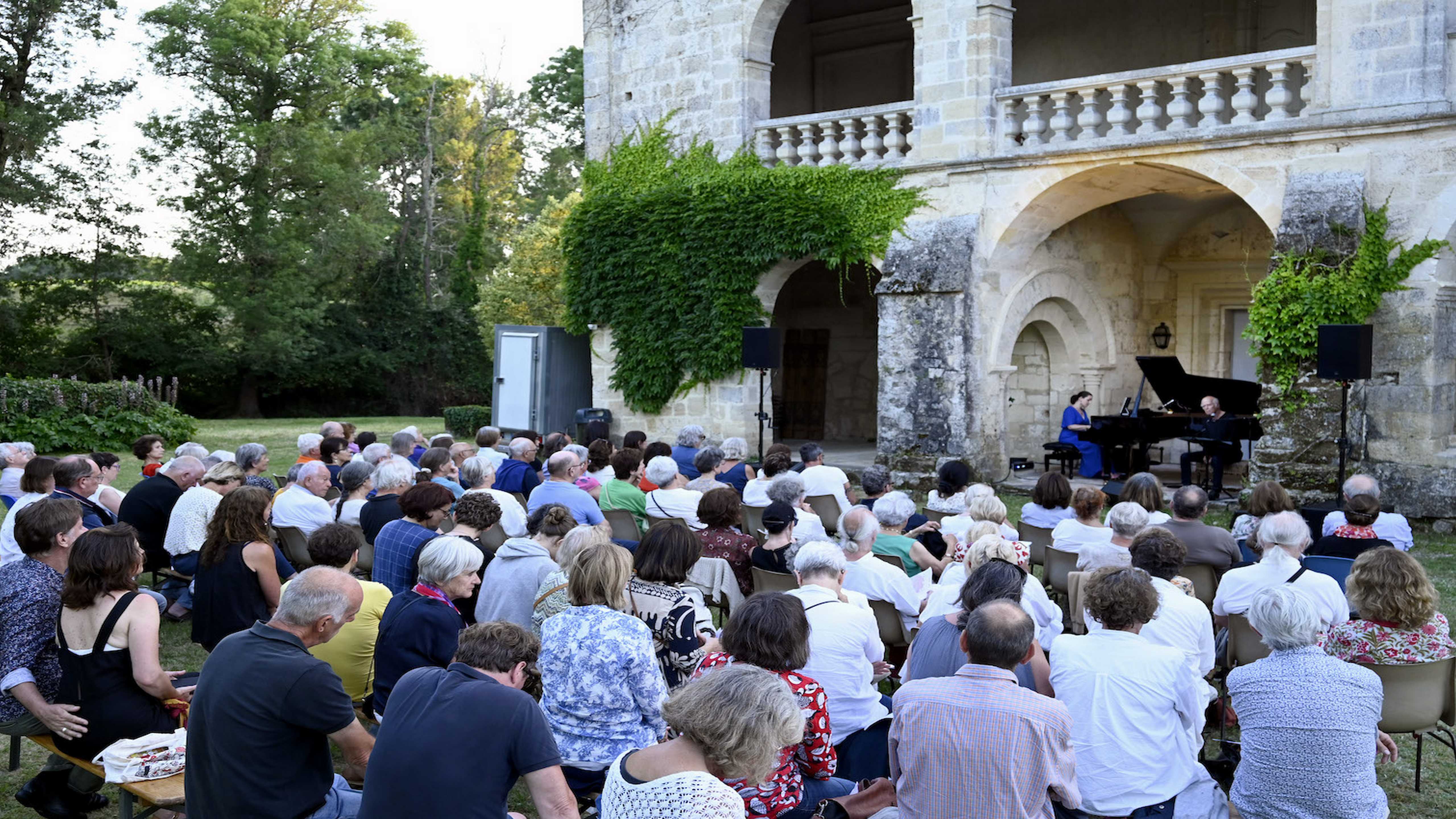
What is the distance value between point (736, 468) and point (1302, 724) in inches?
206

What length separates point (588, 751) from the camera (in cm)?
357

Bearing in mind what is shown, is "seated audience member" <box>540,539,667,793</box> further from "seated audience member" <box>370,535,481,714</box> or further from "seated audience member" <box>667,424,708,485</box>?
"seated audience member" <box>667,424,708,485</box>

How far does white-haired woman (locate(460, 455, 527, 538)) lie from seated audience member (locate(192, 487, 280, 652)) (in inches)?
62.1

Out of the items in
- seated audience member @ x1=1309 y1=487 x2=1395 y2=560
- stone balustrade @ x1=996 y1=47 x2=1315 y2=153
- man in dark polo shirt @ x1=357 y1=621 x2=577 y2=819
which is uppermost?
stone balustrade @ x1=996 y1=47 x2=1315 y2=153

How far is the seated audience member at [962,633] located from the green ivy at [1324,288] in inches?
282

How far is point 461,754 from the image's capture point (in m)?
2.75

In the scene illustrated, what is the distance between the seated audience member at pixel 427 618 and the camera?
153 inches

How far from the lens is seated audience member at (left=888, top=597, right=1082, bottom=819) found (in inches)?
112

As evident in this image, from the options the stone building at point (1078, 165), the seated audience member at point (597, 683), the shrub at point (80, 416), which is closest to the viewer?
the seated audience member at point (597, 683)

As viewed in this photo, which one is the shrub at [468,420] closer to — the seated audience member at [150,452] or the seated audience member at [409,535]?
the seated audience member at [150,452]

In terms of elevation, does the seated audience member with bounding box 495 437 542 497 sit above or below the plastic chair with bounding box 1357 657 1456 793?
above

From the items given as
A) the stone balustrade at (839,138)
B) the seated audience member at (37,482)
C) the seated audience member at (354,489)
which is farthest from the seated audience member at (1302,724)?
the stone balustrade at (839,138)

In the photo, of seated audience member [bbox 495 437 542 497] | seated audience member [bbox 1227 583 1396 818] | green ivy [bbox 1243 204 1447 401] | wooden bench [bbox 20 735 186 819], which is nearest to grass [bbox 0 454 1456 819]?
seated audience member [bbox 1227 583 1396 818]

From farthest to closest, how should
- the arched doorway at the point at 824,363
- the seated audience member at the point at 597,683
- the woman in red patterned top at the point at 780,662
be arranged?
the arched doorway at the point at 824,363, the seated audience member at the point at 597,683, the woman in red patterned top at the point at 780,662
